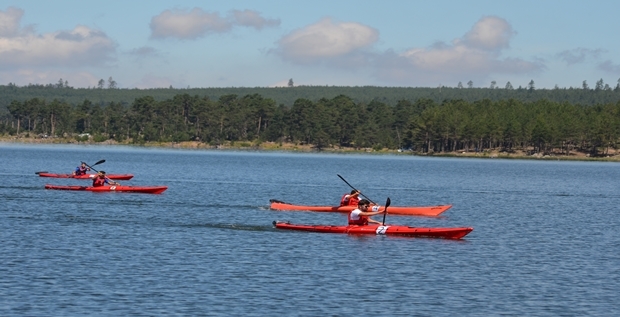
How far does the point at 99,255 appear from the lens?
38.4 metres

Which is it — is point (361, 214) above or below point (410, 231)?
above

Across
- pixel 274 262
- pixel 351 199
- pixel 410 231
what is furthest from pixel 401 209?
pixel 274 262

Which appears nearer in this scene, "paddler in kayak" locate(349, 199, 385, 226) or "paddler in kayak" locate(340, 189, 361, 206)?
"paddler in kayak" locate(349, 199, 385, 226)

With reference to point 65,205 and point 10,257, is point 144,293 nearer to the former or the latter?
point 10,257

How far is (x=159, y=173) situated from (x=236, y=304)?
83606 millimetres

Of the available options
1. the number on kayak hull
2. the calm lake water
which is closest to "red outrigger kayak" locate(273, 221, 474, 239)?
the number on kayak hull

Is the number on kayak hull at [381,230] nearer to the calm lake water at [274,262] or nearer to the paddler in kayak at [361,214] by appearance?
the calm lake water at [274,262]

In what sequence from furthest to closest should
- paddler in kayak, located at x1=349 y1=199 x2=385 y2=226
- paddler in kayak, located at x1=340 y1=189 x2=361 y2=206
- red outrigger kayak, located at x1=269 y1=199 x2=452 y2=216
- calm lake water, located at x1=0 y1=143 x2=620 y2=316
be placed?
red outrigger kayak, located at x1=269 y1=199 x2=452 y2=216
paddler in kayak, located at x1=340 y1=189 x2=361 y2=206
paddler in kayak, located at x1=349 y1=199 x2=385 y2=226
calm lake water, located at x1=0 y1=143 x2=620 y2=316

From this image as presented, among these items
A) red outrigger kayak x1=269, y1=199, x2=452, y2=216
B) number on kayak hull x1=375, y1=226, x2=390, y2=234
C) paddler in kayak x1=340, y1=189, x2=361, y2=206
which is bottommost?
red outrigger kayak x1=269, y1=199, x2=452, y2=216

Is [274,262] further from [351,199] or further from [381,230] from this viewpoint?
[351,199]

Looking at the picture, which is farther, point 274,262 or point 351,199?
point 351,199

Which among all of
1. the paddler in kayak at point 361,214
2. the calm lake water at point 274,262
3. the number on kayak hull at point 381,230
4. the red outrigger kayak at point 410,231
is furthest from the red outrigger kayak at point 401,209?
the number on kayak hull at point 381,230

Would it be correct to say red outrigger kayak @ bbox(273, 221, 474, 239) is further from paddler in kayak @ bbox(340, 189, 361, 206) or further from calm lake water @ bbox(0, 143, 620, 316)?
paddler in kayak @ bbox(340, 189, 361, 206)

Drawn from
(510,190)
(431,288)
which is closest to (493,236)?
(431,288)
